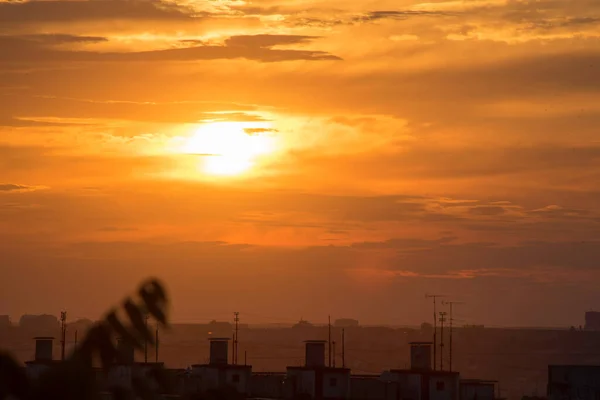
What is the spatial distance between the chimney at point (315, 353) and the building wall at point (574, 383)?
13.8 metres

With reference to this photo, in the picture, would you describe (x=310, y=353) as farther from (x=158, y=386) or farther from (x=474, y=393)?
(x=158, y=386)

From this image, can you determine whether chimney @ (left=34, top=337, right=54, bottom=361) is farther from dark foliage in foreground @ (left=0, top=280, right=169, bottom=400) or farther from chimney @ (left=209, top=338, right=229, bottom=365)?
dark foliage in foreground @ (left=0, top=280, right=169, bottom=400)

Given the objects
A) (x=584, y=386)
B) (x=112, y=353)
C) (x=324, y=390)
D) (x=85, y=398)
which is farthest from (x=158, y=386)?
(x=584, y=386)

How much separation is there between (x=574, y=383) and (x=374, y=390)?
12666mm

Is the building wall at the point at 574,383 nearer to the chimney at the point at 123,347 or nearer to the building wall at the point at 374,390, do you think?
the building wall at the point at 374,390

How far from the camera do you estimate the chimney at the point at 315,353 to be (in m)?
56.8

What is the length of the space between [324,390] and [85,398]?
1807 inches

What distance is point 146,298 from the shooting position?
1081 centimetres

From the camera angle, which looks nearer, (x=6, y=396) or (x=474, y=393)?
(x=6, y=396)

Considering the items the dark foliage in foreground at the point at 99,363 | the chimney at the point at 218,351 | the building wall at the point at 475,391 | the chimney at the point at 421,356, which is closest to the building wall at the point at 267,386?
the chimney at the point at 218,351

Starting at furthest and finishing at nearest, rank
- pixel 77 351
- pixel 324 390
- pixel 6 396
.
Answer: pixel 324 390 → pixel 77 351 → pixel 6 396

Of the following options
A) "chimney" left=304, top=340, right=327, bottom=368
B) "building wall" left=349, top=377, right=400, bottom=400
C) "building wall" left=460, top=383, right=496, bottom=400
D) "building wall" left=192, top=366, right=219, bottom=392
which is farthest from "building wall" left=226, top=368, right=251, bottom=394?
"building wall" left=460, top=383, right=496, bottom=400

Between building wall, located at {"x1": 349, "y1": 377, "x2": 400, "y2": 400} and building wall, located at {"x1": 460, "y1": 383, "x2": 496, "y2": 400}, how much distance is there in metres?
3.87

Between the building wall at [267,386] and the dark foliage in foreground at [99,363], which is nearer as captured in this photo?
the dark foliage in foreground at [99,363]
